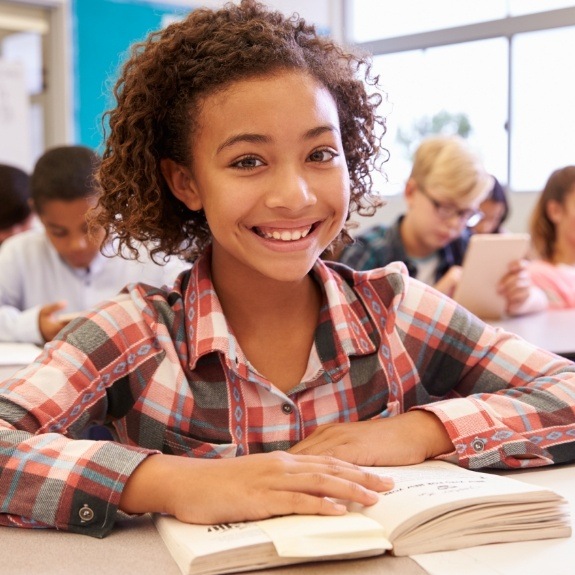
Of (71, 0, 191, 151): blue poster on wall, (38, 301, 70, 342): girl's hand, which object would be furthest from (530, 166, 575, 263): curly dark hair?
(71, 0, 191, 151): blue poster on wall

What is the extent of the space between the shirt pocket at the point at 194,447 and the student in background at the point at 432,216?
176 centimetres

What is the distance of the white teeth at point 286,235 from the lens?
3.74 ft

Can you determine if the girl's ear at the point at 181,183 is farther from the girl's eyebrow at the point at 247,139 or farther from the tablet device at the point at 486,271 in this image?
the tablet device at the point at 486,271

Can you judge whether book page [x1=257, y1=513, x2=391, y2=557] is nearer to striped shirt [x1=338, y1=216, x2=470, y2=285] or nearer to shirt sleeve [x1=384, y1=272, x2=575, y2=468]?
shirt sleeve [x1=384, y1=272, x2=575, y2=468]

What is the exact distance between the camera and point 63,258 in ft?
8.83

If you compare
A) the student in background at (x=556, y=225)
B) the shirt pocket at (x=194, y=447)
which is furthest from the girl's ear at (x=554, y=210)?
the shirt pocket at (x=194, y=447)

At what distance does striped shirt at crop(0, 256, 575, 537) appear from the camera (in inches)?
36.4

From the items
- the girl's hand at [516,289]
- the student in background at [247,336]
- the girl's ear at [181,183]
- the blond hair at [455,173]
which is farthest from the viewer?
the blond hair at [455,173]

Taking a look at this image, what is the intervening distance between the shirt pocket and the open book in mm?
240

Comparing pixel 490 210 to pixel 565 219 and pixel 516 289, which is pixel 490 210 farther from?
pixel 516 289

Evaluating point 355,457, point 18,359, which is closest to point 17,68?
point 18,359

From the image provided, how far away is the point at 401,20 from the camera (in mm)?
6137

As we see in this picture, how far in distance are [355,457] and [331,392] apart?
0.19 metres

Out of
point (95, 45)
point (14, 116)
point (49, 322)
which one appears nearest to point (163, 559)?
point (49, 322)
